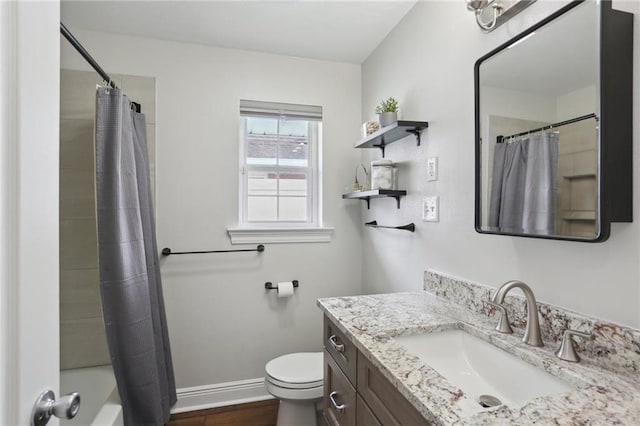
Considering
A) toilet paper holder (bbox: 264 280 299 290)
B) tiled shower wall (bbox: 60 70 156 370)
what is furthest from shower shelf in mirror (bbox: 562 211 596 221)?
tiled shower wall (bbox: 60 70 156 370)

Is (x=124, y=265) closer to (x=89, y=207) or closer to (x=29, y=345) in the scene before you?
(x=89, y=207)

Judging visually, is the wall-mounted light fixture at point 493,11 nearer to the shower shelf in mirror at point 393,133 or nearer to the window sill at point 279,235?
the shower shelf in mirror at point 393,133

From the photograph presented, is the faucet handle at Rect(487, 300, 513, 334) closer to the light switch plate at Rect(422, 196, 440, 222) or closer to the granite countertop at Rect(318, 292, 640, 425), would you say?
the granite countertop at Rect(318, 292, 640, 425)

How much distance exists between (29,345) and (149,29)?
6.77 ft

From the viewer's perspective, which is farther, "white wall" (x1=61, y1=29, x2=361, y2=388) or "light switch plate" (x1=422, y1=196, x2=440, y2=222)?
"white wall" (x1=61, y1=29, x2=361, y2=388)

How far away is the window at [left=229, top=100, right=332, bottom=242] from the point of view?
7.63 ft

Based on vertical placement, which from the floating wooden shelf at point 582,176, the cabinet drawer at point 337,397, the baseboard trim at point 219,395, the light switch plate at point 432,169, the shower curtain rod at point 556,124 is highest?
the shower curtain rod at point 556,124

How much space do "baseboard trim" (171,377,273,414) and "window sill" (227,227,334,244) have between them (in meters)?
0.96

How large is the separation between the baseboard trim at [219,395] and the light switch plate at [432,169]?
1736 millimetres

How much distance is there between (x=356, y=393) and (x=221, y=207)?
151cm

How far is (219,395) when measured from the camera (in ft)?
7.20

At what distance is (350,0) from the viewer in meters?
1.74

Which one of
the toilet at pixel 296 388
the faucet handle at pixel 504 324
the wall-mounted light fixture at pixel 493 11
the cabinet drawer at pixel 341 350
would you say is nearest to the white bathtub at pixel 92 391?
the toilet at pixel 296 388

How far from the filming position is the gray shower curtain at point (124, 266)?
1576 mm
